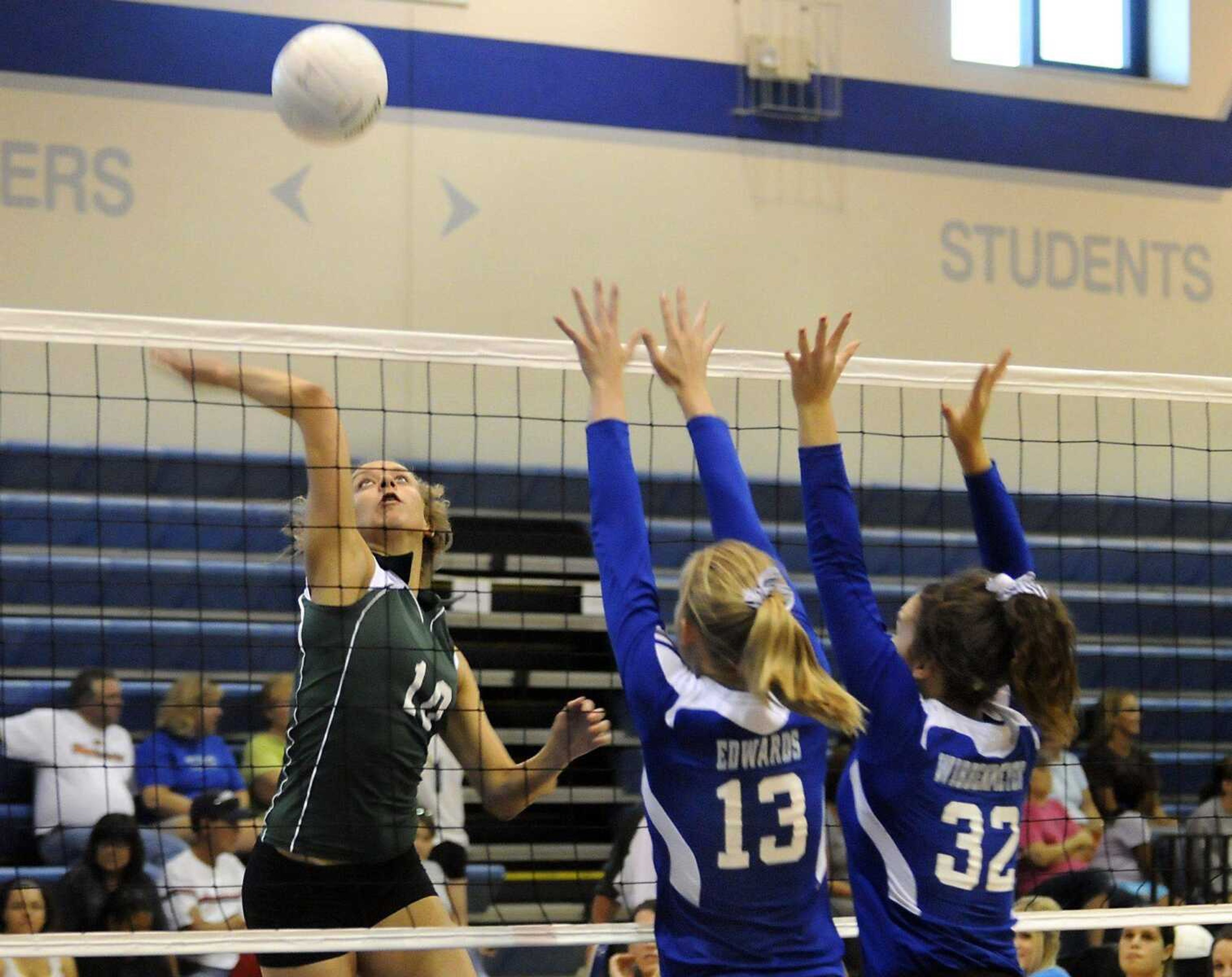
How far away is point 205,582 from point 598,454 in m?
5.86

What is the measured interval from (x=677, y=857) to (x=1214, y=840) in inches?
191

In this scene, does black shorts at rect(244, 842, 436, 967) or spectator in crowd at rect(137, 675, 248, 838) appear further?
spectator in crowd at rect(137, 675, 248, 838)

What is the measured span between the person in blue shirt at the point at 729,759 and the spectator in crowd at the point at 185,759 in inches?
172

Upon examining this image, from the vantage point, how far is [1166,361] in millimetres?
10328

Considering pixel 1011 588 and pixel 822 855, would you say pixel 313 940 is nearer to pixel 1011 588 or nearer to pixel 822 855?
pixel 822 855

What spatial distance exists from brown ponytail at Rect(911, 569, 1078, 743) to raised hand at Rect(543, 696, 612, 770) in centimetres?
93

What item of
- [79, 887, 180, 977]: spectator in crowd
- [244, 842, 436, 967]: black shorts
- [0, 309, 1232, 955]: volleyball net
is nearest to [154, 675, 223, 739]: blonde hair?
[0, 309, 1232, 955]: volleyball net

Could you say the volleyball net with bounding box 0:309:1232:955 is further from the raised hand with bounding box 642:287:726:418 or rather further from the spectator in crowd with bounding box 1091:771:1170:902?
the raised hand with bounding box 642:287:726:418

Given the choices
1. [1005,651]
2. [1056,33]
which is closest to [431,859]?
[1005,651]

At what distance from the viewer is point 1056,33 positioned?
10.6 meters

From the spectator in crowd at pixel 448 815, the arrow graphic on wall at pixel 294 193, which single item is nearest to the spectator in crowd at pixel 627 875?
the spectator in crowd at pixel 448 815

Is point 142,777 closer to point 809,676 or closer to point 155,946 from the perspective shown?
point 155,946

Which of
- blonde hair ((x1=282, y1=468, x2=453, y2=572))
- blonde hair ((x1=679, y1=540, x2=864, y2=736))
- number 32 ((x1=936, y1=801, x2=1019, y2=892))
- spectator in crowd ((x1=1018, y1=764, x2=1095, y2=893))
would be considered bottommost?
spectator in crowd ((x1=1018, y1=764, x2=1095, y2=893))

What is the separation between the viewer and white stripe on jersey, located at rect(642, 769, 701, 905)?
9.16 ft
